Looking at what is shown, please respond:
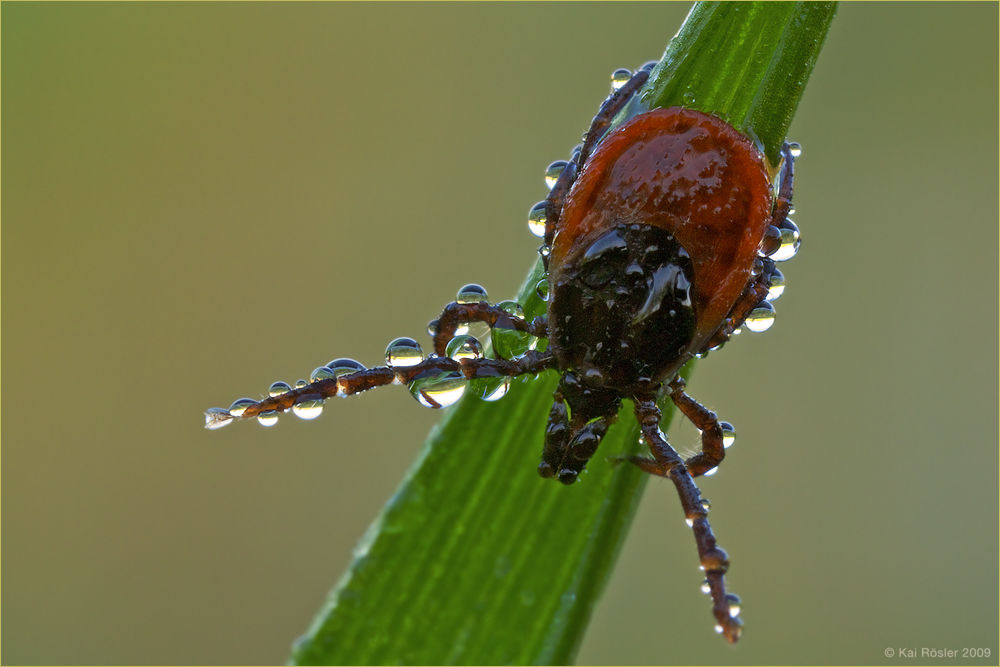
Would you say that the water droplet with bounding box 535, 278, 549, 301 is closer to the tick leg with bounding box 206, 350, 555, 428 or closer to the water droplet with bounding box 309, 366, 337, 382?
the tick leg with bounding box 206, 350, 555, 428

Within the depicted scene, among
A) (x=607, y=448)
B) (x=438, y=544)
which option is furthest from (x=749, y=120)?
(x=438, y=544)

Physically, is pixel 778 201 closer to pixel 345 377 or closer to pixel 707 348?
pixel 707 348

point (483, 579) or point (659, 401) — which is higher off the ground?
point (659, 401)

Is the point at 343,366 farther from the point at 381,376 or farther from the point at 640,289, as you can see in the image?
the point at 640,289

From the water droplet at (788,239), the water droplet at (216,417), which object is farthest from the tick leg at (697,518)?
the water droplet at (216,417)

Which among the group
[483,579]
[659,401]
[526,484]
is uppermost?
[659,401]

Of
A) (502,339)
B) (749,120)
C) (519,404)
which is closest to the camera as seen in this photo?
(749,120)

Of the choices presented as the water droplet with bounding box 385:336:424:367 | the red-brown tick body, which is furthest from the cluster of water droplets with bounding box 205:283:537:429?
the red-brown tick body

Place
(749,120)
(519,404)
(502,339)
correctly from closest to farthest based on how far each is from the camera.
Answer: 1. (749,120)
2. (519,404)
3. (502,339)
